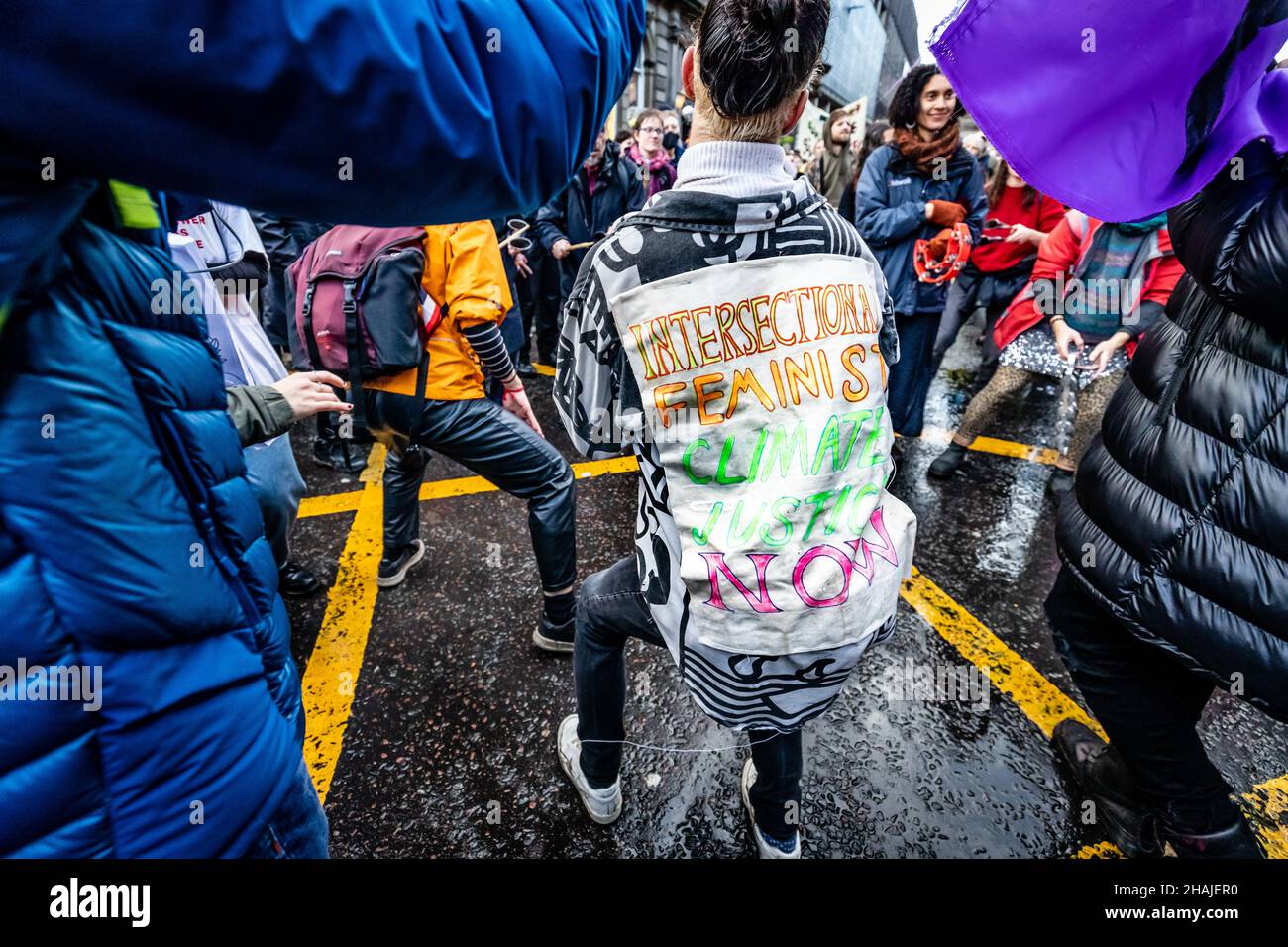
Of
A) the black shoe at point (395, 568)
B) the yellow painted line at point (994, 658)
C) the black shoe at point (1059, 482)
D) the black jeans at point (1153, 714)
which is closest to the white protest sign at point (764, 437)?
the black jeans at point (1153, 714)

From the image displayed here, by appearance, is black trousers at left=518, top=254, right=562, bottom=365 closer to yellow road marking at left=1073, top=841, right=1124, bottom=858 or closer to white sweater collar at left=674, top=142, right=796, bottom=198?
white sweater collar at left=674, top=142, right=796, bottom=198

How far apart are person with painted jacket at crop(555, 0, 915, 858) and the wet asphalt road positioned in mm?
956

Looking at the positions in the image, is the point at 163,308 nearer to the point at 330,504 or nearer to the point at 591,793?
the point at 591,793

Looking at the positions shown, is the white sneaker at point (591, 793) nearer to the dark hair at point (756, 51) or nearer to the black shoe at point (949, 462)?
the dark hair at point (756, 51)

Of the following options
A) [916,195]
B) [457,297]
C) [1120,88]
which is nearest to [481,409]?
[457,297]

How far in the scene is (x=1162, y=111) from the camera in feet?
3.83

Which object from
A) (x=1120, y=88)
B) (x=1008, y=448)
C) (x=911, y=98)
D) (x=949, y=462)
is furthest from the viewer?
(x=1008, y=448)

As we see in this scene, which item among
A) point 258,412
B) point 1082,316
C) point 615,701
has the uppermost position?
point 258,412

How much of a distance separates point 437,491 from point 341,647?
1.27 m

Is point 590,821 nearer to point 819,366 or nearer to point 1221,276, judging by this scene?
point 819,366

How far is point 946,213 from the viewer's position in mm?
3191

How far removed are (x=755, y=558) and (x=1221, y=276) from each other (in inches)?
41.0

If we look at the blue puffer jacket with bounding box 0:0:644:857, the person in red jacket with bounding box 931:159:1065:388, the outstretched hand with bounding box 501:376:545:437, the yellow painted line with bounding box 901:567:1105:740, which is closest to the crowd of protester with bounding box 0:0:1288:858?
the blue puffer jacket with bounding box 0:0:644:857

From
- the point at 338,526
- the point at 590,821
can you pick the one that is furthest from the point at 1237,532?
the point at 338,526
